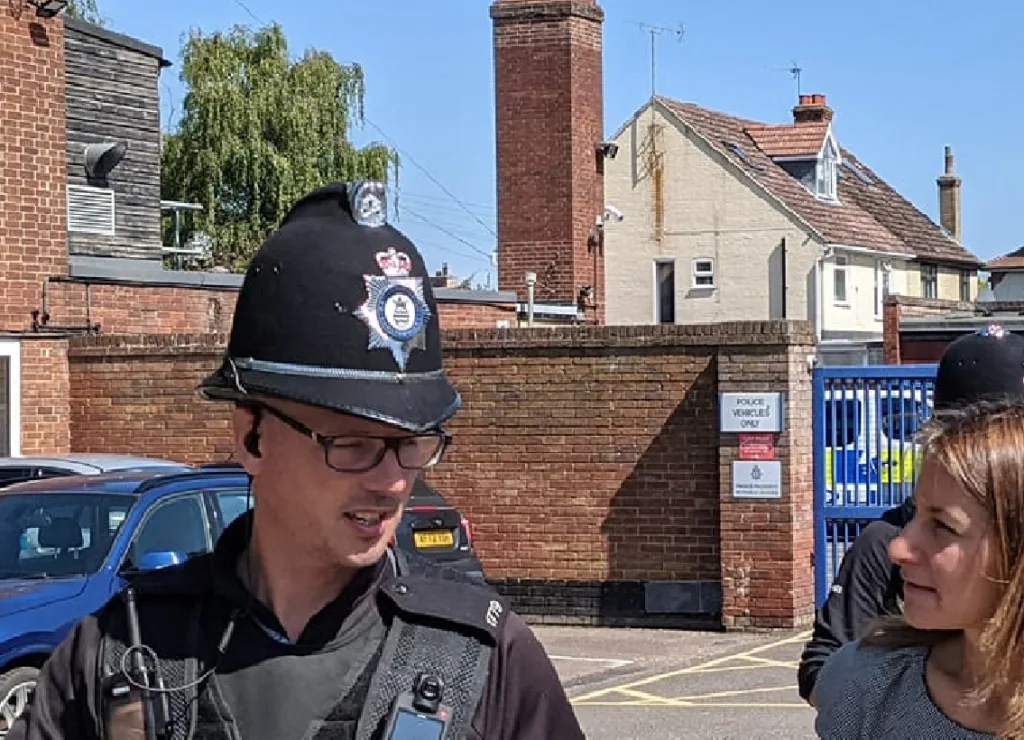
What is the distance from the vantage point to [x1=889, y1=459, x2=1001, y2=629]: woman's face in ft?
8.64

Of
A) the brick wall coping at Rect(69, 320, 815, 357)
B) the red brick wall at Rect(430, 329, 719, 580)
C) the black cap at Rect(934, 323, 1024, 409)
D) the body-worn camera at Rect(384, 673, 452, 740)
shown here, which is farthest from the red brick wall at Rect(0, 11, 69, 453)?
the body-worn camera at Rect(384, 673, 452, 740)

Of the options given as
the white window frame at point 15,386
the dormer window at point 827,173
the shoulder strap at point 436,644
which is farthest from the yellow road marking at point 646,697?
the dormer window at point 827,173

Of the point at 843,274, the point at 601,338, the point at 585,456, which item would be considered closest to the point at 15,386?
the point at 585,456

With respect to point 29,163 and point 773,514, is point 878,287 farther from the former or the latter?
point 773,514

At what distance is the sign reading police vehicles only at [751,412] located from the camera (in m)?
14.6

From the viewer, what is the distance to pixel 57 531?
32.1ft

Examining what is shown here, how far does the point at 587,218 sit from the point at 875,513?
17993 millimetres

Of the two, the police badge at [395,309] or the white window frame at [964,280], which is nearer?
the police badge at [395,309]

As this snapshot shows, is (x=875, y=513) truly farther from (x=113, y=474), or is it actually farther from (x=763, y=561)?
(x=113, y=474)

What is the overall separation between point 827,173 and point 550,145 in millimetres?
17489

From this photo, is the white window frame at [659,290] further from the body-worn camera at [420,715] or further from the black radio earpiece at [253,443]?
the body-worn camera at [420,715]

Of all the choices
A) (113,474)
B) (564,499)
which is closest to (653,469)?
(564,499)

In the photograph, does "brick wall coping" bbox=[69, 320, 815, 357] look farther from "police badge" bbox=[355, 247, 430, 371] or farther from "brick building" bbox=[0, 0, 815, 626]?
"police badge" bbox=[355, 247, 430, 371]

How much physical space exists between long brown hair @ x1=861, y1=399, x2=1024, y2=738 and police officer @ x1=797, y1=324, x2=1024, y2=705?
4.46 ft
